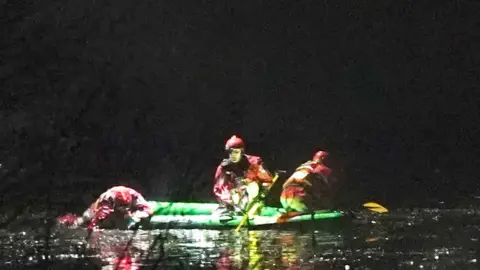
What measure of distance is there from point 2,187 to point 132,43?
264 inches

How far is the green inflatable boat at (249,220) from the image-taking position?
11.0 metres

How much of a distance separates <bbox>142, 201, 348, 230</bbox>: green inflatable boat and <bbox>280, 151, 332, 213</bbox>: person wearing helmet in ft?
0.48

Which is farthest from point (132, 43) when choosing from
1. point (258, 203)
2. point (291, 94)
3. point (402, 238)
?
point (402, 238)

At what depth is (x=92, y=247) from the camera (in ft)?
31.8

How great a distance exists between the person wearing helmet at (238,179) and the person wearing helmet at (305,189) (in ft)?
1.30

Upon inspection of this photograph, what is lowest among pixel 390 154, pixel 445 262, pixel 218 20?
pixel 445 262

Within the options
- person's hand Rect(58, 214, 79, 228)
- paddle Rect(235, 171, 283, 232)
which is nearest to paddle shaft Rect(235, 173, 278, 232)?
paddle Rect(235, 171, 283, 232)

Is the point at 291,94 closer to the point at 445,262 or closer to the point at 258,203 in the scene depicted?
the point at 258,203

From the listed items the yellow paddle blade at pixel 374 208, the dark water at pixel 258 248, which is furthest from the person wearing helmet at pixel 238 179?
the yellow paddle blade at pixel 374 208

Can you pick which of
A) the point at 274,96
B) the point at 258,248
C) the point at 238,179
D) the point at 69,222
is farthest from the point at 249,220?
the point at 274,96

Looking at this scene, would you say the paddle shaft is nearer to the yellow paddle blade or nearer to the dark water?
the dark water

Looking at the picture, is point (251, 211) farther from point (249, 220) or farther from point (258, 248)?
point (258, 248)

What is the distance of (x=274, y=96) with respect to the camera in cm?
2409

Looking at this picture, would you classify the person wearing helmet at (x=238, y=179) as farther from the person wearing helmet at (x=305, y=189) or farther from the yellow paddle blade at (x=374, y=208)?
the yellow paddle blade at (x=374, y=208)
